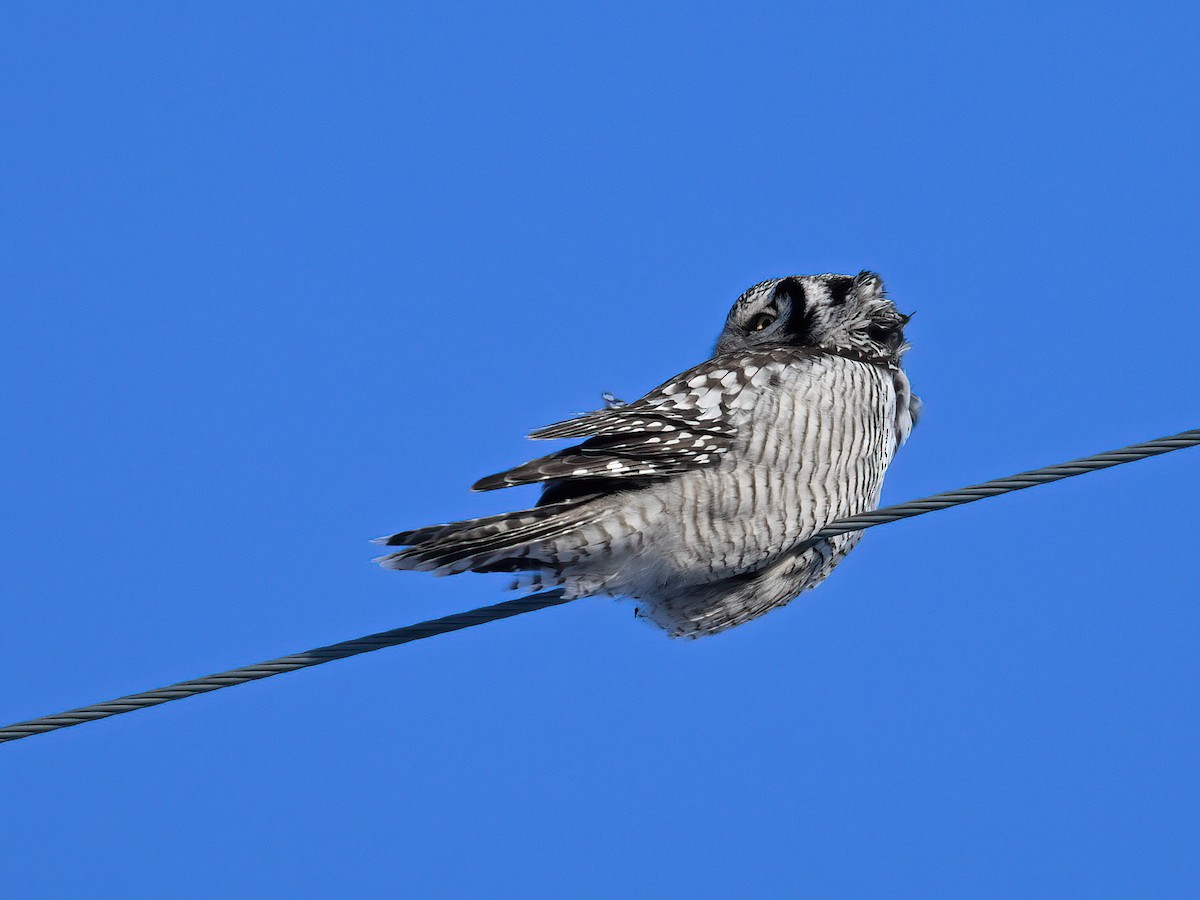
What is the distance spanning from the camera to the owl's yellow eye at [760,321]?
680 centimetres

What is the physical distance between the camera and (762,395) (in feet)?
17.6

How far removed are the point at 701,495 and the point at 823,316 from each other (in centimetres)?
164

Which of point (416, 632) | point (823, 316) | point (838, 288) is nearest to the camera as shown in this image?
point (416, 632)

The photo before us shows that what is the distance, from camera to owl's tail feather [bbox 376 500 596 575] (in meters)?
4.75

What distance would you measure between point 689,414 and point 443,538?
1115 mm

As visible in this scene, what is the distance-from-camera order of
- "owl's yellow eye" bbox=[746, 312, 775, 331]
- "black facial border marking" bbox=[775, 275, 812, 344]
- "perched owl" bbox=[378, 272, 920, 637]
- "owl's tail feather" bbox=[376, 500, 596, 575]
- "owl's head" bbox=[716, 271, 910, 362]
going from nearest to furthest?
"owl's tail feather" bbox=[376, 500, 596, 575] < "perched owl" bbox=[378, 272, 920, 637] < "owl's head" bbox=[716, 271, 910, 362] < "black facial border marking" bbox=[775, 275, 812, 344] < "owl's yellow eye" bbox=[746, 312, 775, 331]

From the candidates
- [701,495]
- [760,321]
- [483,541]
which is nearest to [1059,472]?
[701,495]

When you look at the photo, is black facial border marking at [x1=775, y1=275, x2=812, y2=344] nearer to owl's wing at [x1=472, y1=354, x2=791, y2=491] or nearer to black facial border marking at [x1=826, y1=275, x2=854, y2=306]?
black facial border marking at [x1=826, y1=275, x2=854, y2=306]

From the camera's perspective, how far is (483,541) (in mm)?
4793

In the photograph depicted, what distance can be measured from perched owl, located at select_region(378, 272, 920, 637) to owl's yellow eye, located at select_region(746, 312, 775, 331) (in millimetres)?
904

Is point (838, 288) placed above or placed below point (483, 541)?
above

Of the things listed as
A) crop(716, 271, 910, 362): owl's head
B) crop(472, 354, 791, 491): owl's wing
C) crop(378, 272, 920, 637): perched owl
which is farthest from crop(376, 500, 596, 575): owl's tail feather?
crop(716, 271, 910, 362): owl's head

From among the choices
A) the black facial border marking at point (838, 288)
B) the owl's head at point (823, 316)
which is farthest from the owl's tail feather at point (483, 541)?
the black facial border marking at point (838, 288)

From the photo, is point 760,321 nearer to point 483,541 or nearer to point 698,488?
point 698,488
